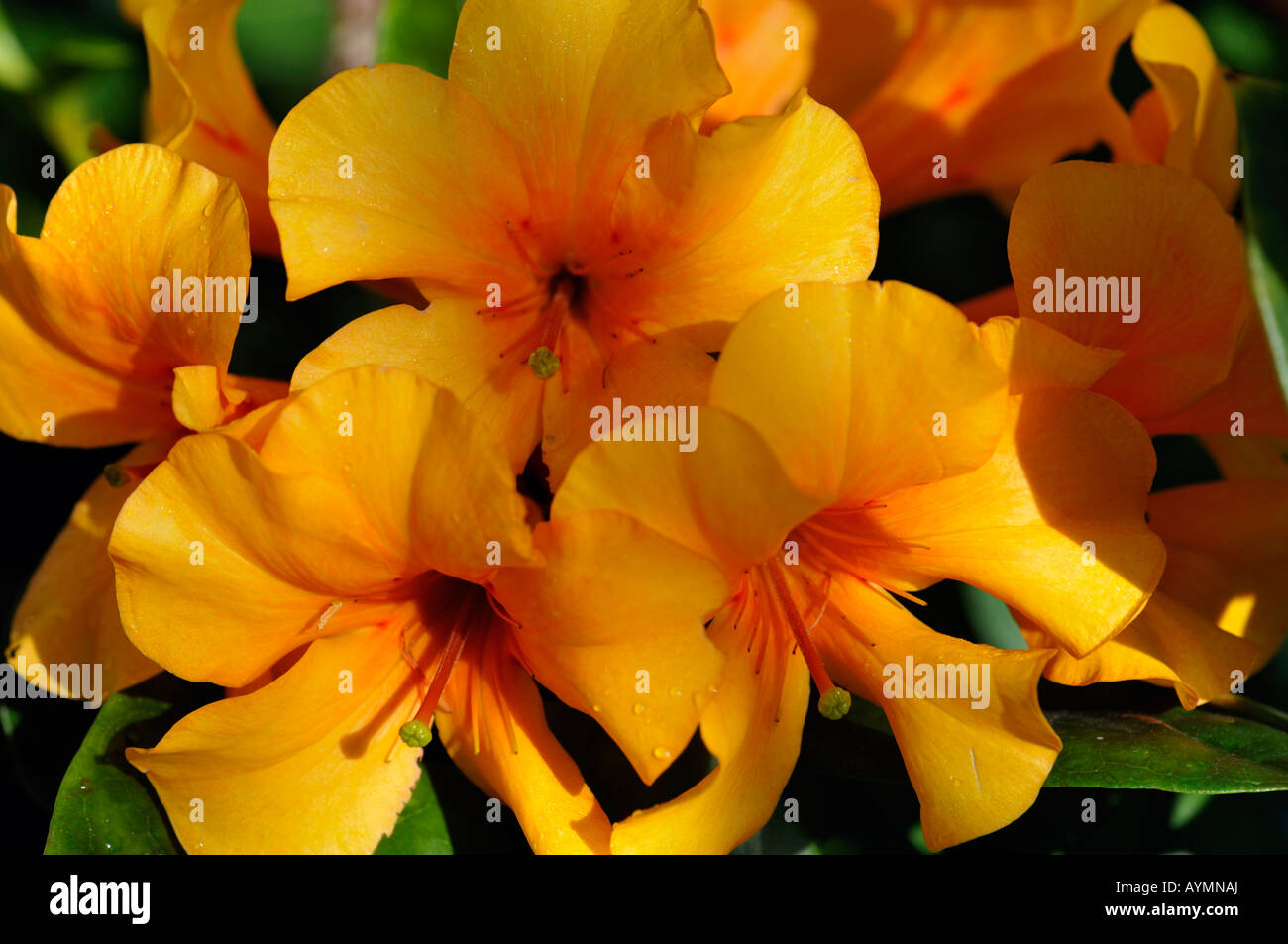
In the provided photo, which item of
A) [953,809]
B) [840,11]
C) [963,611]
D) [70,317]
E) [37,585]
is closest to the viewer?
[953,809]

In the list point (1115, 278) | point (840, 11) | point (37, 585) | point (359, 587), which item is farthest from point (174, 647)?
point (840, 11)

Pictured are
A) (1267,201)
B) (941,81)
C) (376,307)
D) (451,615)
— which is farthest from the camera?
(376,307)

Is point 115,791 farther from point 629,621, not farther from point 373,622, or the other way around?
point 629,621

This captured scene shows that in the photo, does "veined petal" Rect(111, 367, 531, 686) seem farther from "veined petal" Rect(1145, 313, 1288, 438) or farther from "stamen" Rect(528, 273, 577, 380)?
"veined petal" Rect(1145, 313, 1288, 438)

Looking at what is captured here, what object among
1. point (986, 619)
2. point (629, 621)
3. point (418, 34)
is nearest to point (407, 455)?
point (629, 621)

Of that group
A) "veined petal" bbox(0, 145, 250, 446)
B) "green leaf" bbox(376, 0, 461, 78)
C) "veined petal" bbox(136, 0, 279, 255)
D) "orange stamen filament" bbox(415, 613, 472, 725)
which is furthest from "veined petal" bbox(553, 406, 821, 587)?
"green leaf" bbox(376, 0, 461, 78)

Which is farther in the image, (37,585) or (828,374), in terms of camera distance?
(37,585)

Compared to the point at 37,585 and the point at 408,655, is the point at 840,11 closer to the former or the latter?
the point at 408,655
